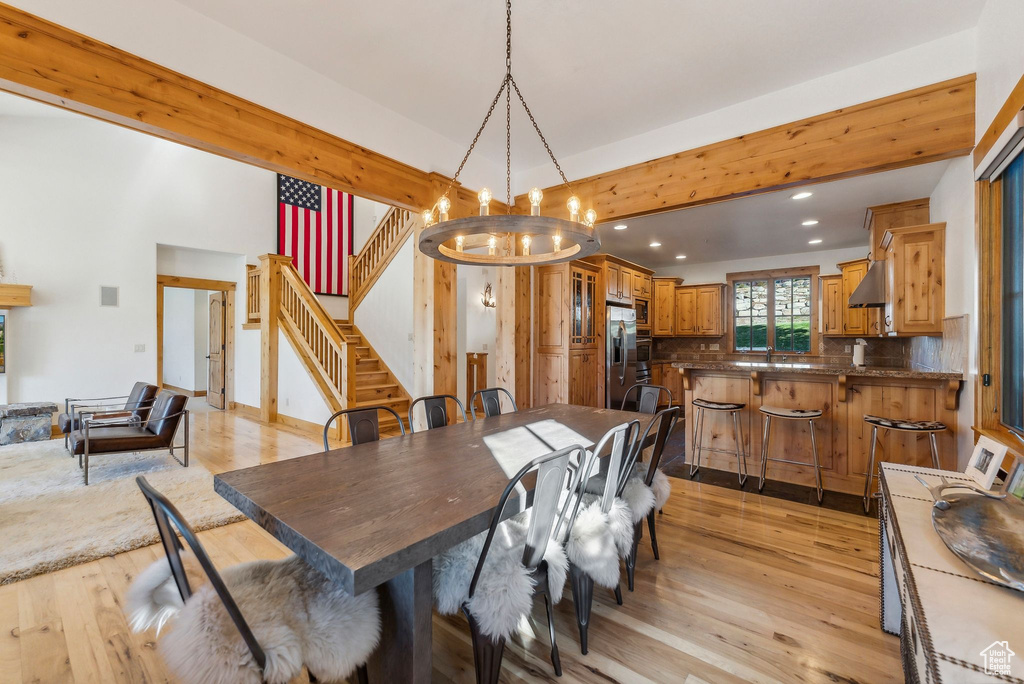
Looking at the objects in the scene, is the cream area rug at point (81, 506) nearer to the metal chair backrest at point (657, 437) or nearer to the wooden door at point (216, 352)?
the metal chair backrest at point (657, 437)

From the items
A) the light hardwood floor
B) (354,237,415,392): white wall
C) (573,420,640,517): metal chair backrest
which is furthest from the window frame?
(573,420,640,517): metal chair backrest

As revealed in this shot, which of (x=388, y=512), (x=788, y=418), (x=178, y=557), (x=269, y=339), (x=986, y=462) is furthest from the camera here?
(x=269, y=339)

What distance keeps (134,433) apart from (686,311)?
26.2ft

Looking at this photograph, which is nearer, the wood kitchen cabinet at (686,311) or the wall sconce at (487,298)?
the wall sconce at (487,298)

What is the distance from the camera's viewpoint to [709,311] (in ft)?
26.2

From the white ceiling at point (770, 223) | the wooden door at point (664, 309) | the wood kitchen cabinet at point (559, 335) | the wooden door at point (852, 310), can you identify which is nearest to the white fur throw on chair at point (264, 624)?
the white ceiling at point (770, 223)

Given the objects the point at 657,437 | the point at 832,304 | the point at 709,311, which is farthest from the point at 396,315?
the point at 832,304

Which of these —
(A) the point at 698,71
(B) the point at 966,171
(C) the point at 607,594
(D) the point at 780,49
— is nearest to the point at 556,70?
(A) the point at 698,71

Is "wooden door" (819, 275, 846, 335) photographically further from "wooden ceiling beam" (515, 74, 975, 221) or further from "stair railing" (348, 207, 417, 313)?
"stair railing" (348, 207, 417, 313)

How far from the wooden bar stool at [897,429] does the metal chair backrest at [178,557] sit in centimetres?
380

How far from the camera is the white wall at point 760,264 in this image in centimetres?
697

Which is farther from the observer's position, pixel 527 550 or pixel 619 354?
pixel 619 354

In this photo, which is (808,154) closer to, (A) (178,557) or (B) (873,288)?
(B) (873,288)

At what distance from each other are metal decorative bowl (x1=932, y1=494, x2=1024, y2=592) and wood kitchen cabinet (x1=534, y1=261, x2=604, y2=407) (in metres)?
4.09
